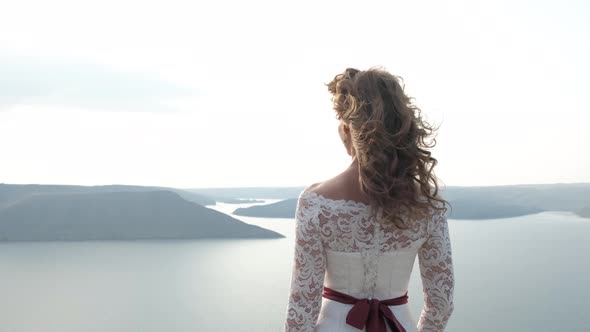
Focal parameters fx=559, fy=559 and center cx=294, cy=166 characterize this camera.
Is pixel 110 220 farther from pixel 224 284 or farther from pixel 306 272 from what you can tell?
pixel 306 272

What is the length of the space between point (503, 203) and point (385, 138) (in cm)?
6932

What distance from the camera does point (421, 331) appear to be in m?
1.42

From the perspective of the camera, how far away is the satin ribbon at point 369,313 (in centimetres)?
127

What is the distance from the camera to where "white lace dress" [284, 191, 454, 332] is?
1200 mm

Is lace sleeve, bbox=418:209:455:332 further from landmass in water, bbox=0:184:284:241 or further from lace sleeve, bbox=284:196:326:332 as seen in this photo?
landmass in water, bbox=0:184:284:241

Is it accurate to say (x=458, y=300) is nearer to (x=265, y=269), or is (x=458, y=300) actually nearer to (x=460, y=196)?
(x=265, y=269)

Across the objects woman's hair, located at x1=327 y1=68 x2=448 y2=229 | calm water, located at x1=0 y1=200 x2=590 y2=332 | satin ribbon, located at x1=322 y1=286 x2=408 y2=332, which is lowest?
calm water, located at x1=0 y1=200 x2=590 y2=332

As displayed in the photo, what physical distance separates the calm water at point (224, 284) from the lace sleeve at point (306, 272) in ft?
69.2

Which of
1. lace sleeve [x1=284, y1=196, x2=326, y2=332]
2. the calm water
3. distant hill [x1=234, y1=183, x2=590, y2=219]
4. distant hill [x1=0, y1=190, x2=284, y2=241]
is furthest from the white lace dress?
distant hill [x1=234, y1=183, x2=590, y2=219]

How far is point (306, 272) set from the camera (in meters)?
1.22

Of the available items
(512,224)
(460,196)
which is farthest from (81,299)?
(460,196)

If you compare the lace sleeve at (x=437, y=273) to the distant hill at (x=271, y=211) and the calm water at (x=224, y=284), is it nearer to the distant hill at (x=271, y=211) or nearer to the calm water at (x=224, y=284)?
the calm water at (x=224, y=284)

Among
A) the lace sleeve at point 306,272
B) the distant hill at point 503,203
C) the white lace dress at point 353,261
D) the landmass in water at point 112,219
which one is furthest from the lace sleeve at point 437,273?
the distant hill at point 503,203

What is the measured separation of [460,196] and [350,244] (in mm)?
70382
